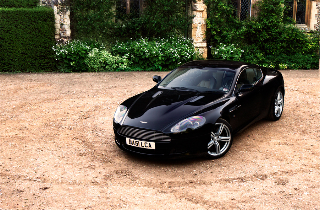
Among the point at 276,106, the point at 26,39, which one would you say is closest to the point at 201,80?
the point at 276,106

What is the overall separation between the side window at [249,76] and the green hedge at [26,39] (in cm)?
922

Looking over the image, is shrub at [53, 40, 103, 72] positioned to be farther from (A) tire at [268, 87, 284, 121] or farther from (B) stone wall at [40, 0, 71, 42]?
(A) tire at [268, 87, 284, 121]

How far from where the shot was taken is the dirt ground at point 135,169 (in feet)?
14.4

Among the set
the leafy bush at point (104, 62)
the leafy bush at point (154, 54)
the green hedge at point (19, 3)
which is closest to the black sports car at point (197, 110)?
the leafy bush at point (154, 54)

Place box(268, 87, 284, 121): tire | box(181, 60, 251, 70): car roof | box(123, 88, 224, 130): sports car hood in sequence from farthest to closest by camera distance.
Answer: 1. box(268, 87, 284, 121): tire
2. box(181, 60, 251, 70): car roof
3. box(123, 88, 224, 130): sports car hood

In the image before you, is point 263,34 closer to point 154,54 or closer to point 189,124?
point 154,54

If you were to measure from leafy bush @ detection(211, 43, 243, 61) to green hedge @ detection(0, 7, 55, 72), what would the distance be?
6.78 meters

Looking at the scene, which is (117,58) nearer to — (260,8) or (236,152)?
(260,8)

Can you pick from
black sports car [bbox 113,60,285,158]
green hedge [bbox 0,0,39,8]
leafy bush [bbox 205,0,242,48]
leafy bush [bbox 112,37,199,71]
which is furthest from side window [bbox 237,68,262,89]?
green hedge [bbox 0,0,39,8]

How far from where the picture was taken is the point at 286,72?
46.2 ft

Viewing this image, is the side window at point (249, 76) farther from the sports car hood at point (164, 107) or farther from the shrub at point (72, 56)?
the shrub at point (72, 56)

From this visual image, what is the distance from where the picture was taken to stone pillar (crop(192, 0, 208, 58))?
52.0 ft

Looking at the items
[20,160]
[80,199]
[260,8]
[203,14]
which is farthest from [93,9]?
[80,199]

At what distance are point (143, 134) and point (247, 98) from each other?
2.12 metres
